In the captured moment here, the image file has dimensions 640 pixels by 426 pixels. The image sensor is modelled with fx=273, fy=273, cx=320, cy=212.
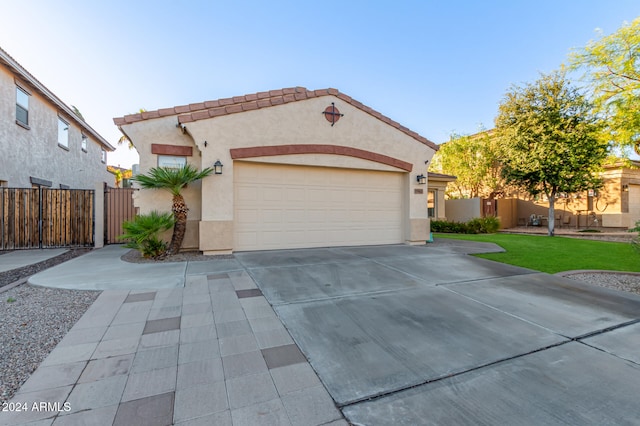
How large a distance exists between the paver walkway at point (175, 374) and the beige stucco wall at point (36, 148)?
34.6 feet

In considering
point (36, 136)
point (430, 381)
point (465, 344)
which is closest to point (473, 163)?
point (465, 344)

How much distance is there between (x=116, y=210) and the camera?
9547 millimetres

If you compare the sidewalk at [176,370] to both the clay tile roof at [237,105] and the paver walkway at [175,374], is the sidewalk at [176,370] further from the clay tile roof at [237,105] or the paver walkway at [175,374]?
the clay tile roof at [237,105]

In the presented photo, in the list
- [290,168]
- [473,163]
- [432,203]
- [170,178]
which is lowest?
[432,203]

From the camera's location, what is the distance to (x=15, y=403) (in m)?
2.01

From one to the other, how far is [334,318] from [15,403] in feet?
9.44

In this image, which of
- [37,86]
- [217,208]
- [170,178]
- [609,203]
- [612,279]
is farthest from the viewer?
[609,203]

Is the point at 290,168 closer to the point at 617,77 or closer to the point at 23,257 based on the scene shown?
the point at 23,257

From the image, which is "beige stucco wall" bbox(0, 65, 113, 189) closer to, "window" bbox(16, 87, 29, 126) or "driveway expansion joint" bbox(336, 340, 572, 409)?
"window" bbox(16, 87, 29, 126)

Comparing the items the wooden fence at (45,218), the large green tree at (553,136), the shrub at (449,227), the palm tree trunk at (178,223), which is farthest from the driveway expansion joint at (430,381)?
the shrub at (449,227)

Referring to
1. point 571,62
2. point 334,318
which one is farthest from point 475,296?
point 571,62

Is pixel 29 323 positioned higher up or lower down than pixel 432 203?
lower down

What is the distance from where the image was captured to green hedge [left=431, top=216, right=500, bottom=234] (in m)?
15.2

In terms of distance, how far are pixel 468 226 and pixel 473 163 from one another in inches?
285
